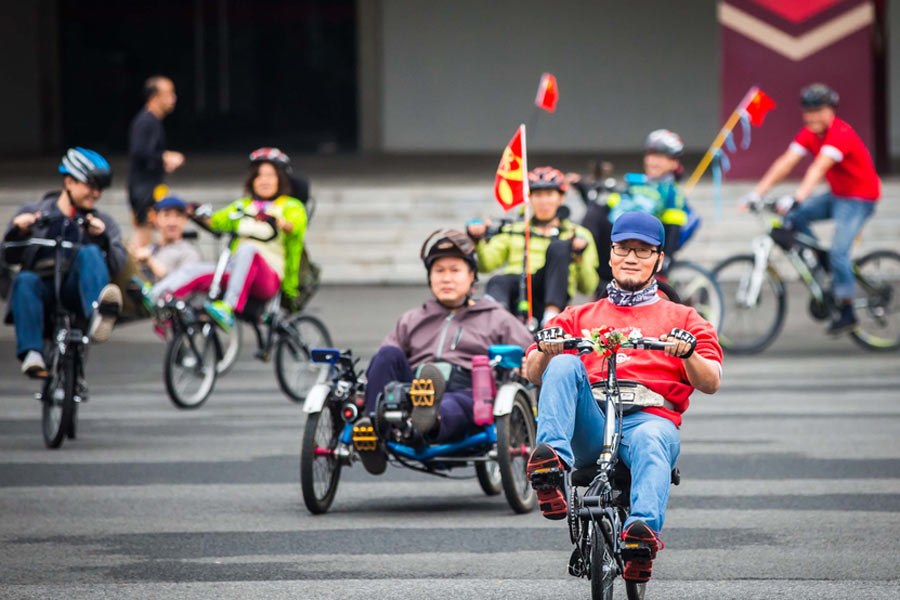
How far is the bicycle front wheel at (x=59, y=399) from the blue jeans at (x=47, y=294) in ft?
0.57

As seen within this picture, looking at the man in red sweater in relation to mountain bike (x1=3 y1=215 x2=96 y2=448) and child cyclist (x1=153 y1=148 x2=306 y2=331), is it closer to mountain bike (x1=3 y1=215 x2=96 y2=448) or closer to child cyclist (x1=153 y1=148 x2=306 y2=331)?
mountain bike (x1=3 y1=215 x2=96 y2=448)

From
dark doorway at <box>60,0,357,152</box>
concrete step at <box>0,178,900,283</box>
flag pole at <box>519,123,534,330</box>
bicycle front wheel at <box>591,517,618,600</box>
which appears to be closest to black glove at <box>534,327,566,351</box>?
bicycle front wheel at <box>591,517,618,600</box>

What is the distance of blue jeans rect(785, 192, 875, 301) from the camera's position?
538 inches

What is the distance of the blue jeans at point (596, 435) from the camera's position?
5719mm

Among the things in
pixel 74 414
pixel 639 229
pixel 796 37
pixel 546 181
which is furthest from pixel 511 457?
pixel 796 37

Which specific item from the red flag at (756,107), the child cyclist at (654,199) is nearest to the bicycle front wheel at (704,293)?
the child cyclist at (654,199)

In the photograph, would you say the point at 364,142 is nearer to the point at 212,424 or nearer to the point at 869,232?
the point at 869,232

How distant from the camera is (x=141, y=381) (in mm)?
12992

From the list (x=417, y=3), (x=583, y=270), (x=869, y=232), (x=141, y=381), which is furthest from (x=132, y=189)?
(x=417, y=3)

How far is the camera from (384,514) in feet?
26.6

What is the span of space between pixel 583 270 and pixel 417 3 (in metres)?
22.1

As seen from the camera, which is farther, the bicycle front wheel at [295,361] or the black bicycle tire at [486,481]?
the bicycle front wheel at [295,361]

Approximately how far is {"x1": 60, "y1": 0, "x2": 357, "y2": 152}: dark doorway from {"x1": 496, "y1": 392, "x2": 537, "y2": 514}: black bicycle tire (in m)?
24.7

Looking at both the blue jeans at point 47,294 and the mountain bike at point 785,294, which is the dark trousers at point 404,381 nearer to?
the blue jeans at point 47,294
